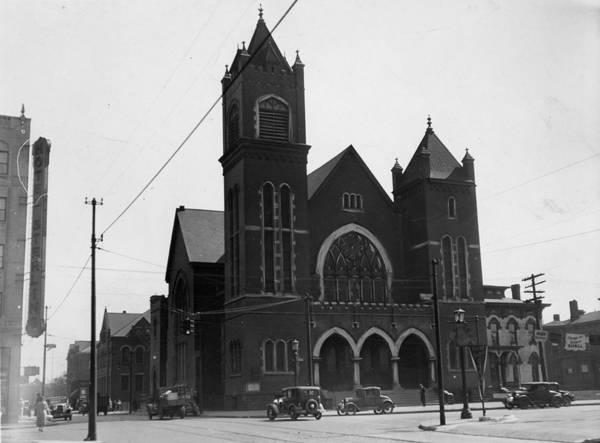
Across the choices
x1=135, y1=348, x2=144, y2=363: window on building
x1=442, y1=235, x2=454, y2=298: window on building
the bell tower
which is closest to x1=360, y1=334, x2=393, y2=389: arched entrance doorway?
x1=442, y1=235, x2=454, y2=298: window on building

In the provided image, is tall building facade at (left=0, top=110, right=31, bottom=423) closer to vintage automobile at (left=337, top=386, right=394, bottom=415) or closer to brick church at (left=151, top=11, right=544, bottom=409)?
brick church at (left=151, top=11, right=544, bottom=409)

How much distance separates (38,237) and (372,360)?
26582 millimetres

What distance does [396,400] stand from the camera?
171 feet

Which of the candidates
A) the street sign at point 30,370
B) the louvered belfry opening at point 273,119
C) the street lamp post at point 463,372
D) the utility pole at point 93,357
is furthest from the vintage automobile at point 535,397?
the street sign at point 30,370

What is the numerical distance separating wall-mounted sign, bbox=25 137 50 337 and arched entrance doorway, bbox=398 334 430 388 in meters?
26.8

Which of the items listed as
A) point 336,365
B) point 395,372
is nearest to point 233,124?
point 336,365

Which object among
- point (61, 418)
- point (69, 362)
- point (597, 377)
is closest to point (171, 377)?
point (61, 418)

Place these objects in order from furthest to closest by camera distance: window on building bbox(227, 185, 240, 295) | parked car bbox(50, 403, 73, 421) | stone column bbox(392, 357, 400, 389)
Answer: parked car bbox(50, 403, 73, 421) < window on building bbox(227, 185, 240, 295) < stone column bbox(392, 357, 400, 389)

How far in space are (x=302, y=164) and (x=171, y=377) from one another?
24842 mm

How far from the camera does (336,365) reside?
53062mm

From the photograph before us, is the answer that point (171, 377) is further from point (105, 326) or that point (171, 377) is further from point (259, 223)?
point (105, 326)

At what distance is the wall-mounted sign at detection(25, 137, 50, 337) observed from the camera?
3769cm

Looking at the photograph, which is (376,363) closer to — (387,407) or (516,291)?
(387,407)

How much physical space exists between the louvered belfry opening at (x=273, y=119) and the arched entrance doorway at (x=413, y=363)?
58.2 ft
